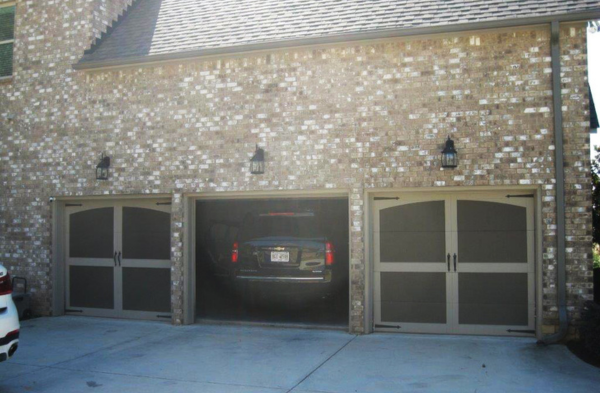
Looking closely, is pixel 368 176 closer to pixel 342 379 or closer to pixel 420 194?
pixel 420 194

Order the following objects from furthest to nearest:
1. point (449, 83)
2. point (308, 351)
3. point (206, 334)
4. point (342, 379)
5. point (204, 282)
A: point (204, 282)
point (206, 334)
point (449, 83)
point (308, 351)
point (342, 379)

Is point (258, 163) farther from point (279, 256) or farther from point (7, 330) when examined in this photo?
point (7, 330)

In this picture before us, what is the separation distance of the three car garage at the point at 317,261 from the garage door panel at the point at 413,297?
0.02m

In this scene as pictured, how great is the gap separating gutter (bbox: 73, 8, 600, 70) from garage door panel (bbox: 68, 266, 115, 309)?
3803 millimetres

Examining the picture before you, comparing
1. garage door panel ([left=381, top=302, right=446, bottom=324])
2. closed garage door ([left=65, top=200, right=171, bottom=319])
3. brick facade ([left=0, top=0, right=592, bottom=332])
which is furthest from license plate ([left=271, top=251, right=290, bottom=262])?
closed garage door ([left=65, top=200, right=171, bottom=319])

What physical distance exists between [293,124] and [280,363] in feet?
12.6

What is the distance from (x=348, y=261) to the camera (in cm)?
953

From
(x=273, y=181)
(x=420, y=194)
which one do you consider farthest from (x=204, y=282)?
(x=420, y=194)

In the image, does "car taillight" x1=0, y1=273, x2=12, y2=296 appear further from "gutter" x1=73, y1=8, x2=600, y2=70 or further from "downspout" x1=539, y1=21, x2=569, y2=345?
"downspout" x1=539, y1=21, x2=569, y2=345

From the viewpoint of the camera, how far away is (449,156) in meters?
8.64

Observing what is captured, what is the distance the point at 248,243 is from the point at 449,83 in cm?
416

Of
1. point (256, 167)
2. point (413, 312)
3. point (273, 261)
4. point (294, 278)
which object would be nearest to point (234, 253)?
point (273, 261)

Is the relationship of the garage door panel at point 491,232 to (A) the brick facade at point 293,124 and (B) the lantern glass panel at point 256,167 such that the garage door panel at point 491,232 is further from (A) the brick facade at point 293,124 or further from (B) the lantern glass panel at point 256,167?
(B) the lantern glass panel at point 256,167

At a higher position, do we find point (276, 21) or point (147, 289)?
point (276, 21)
